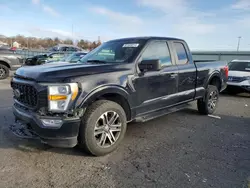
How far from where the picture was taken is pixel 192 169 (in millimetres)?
3006

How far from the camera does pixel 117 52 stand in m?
4.14

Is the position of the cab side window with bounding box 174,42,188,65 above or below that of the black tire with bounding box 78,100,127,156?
above

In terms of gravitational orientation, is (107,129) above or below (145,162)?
above

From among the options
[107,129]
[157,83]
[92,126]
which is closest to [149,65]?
[157,83]

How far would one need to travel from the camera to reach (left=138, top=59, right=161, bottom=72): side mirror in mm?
3561

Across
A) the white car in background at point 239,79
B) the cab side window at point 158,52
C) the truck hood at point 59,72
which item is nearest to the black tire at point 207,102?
the cab side window at point 158,52

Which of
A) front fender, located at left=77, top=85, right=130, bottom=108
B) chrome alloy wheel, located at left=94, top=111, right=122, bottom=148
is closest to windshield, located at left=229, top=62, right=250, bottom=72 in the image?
front fender, located at left=77, top=85, right=130, bottom=108

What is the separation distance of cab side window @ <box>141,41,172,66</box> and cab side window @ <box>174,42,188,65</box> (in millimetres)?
349

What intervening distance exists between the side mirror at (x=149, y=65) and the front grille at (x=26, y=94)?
1708mm

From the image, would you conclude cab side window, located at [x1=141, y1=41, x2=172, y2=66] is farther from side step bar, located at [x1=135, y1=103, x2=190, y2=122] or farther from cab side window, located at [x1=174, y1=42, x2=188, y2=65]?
side step bar, located at [x1=135, y1=103, x2=190, y2=122]

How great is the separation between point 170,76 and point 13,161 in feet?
9.92

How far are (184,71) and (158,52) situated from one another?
2.75ft

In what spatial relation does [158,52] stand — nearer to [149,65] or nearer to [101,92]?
[149,65]

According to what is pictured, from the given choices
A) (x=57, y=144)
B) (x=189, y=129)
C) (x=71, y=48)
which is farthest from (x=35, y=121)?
(x=71, y=48)
